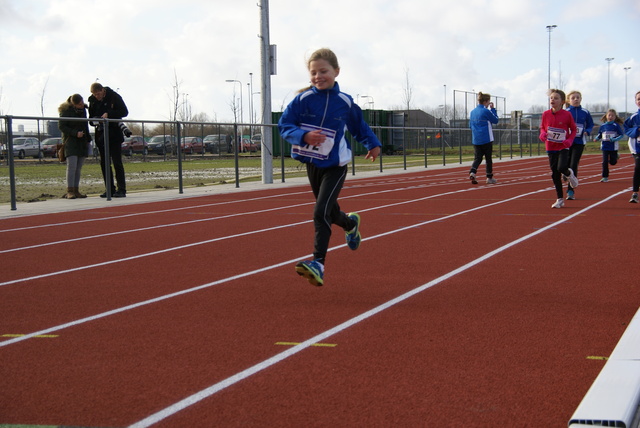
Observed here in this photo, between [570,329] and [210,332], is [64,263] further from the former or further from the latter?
[570,329]

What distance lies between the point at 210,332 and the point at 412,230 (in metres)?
5.00

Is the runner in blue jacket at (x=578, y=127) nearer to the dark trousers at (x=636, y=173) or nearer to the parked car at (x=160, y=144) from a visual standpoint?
the dark trousers at (x=636, y=173)

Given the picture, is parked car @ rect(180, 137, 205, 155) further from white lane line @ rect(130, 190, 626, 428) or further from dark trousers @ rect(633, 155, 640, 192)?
white lane line @ rect(130, 190, 626, 428)

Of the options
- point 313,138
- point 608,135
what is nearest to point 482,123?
point 608,135

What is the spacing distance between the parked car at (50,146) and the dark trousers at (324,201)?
10468 millimetres

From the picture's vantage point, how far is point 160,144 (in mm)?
22344

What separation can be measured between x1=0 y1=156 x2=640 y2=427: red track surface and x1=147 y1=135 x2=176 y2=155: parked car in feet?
39.8

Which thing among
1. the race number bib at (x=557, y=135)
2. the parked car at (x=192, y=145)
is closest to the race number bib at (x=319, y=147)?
the race number bib at (x=557, y=135)

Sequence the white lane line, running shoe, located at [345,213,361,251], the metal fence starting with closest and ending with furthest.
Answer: the white lane line < running shoe, located at [345,213,361,251] < the metal fence

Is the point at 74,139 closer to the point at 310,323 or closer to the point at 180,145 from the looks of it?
the point at 180,145

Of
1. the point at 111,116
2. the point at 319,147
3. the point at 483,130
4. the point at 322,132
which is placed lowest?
the point at 319,147

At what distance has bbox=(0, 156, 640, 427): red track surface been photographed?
3.37m

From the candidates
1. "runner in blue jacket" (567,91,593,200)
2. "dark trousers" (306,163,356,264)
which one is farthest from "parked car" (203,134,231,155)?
"dark trousers" (306,163,356,264)

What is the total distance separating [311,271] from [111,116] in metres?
10.4
